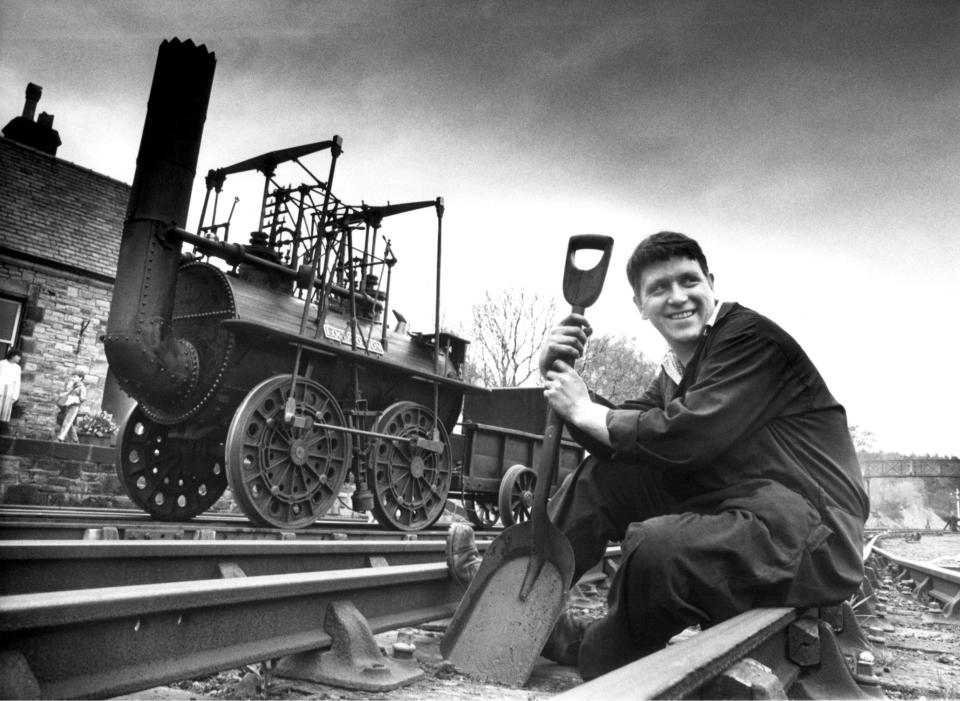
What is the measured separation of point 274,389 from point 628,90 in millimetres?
4445

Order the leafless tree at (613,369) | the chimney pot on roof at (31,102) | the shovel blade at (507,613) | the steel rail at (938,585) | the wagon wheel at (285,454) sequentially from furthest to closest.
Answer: the leafless tree at (613,369) < the chimney pot on roof at (31,102) < the wagon wheel at (285,454) < the steel rail at (938,585) < the shovel blade at (507,613)

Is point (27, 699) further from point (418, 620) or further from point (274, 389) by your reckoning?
point (274, 389)

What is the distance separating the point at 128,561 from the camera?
113 inches

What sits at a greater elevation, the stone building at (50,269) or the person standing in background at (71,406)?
the stone building at (50,269)

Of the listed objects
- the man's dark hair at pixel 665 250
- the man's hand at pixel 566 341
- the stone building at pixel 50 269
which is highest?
the stone building at pixel 50 269

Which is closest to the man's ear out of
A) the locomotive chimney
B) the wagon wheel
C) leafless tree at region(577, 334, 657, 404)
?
the wagon wheel

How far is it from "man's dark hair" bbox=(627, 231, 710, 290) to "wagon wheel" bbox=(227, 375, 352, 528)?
4.46 m

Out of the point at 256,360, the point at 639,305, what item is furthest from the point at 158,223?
the point at 639,305

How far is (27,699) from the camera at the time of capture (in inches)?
51.1

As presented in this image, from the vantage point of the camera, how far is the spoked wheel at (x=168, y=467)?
23.0 feet

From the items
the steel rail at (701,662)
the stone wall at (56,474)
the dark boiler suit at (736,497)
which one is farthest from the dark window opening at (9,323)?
the steel rail at (701,662)

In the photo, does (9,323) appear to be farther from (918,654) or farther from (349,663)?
(918,654)

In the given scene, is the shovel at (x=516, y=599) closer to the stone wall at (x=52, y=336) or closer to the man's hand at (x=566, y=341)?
the man's hand at (x=566, y=341)

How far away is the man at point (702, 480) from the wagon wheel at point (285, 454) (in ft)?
13.6
